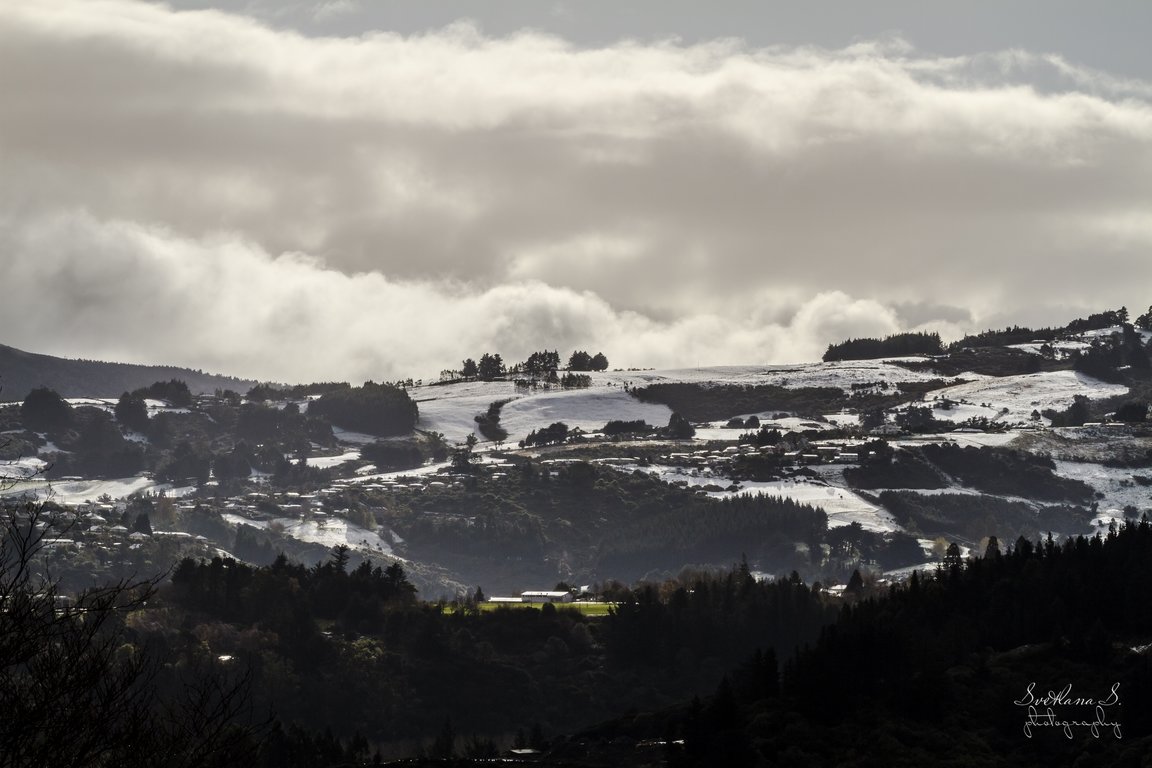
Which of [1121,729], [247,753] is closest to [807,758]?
[1121,729]

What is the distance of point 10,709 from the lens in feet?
184

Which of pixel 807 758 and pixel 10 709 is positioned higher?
pixel 10 709

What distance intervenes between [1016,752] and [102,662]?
153529 millimetres

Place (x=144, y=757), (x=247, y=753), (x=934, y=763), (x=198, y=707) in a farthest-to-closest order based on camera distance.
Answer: (x=934, y=763), (x=247, y=753), (x=198, y=707), (x=144, y=757)

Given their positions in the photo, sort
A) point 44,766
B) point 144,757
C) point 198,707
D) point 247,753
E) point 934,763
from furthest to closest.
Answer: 1. point 934,763
2. point 247,753
3. point 198,707
4. point 144,757
5. point 44,766

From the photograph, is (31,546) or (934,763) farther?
(934,763)

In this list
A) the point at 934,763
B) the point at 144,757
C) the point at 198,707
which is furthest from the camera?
the point at 934,763

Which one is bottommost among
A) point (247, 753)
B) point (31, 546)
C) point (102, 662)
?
point (247, 753)

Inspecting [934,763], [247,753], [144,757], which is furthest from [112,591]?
[934,763]

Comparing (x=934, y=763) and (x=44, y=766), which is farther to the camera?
(x=934, y=763)

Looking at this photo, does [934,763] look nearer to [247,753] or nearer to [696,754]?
[696,754]

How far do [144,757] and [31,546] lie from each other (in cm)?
804

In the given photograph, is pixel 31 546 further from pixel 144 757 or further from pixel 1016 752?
pixel 1016 752

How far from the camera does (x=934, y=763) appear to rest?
190 metres
